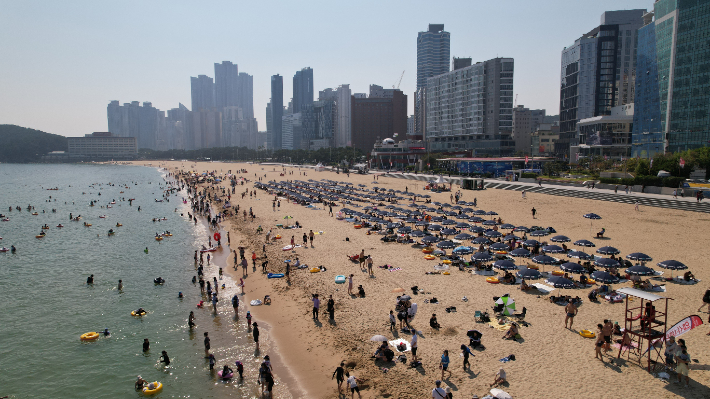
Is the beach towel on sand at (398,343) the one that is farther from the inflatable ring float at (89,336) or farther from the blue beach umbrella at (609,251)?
the blue beach umbrella at (609,251)

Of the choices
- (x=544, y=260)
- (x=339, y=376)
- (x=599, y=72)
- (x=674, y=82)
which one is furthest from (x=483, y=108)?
(x=339, y=376)

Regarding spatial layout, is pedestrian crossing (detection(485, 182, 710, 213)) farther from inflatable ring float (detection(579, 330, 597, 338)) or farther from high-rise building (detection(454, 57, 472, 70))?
high-rise building (detection(454, 57, 472, 70))

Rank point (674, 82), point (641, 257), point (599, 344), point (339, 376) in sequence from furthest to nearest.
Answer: point (674, 82) < point (641, 257) < point (599, 344) < point (339, 376)

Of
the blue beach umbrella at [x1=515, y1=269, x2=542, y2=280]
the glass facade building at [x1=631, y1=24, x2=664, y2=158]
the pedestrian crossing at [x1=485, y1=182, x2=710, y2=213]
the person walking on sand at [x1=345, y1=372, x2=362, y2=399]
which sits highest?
the glass facade building at [x1=631, y1=24, x2=664, y2=158]

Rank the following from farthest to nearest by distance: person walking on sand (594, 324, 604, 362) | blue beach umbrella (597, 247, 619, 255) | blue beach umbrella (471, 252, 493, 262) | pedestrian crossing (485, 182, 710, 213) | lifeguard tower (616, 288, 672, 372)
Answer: pedestrian crossing (485, 182, 710, 213) → blue beach umbrella (597, 247, 619, 255) → blue beach umbrella (471, 252, 493, 262) → person walking on sand (594, 324, 604, 362) → lifeguard tower (616, 288, 672, 372)

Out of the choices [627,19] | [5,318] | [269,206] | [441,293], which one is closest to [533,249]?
[441,293]

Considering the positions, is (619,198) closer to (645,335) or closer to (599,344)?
(599,344)

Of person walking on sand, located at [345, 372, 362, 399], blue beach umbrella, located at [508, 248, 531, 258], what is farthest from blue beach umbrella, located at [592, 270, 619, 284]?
person walking on sand, located at [345, 372, 362, 399]

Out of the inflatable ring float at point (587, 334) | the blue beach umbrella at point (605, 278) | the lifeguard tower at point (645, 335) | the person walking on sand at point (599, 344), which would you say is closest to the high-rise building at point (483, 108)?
the blue beach umbrella at point (605, 278)
